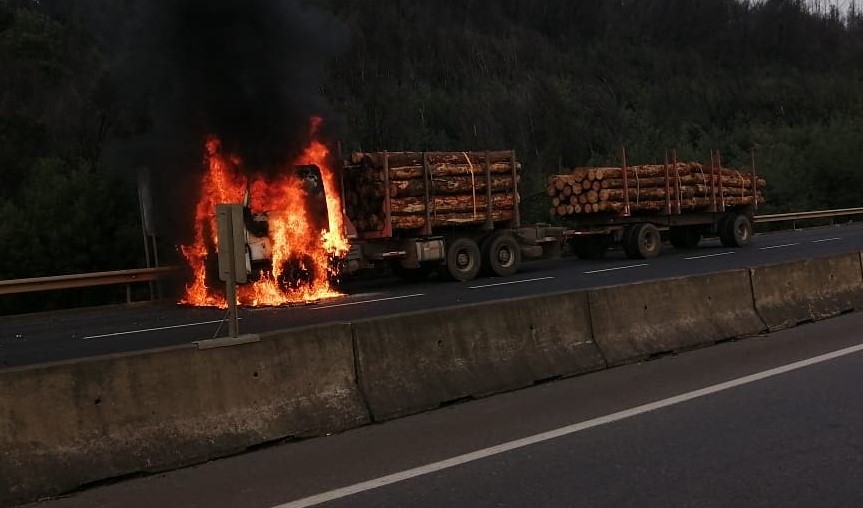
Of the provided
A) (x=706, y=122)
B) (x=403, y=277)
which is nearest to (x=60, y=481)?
(x=403, y=277)

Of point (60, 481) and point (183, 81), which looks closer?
point (60, 481)

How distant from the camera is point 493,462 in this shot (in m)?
5.14

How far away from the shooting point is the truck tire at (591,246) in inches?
866

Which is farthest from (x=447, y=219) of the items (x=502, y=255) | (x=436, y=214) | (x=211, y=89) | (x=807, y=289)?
(x=807, y=289)

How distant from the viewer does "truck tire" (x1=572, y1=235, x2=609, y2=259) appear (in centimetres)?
2200

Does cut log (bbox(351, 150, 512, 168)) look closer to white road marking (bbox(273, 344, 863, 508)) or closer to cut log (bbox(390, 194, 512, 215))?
cut log (bbox(390, 194, 512, 215))

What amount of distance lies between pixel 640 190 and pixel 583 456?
1673 cm

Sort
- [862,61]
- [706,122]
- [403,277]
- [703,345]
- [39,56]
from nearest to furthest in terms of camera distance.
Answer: [703,345] < [403,277] < [39,56] < [706,122] < [862,61]

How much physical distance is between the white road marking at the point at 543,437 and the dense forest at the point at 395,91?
996cm

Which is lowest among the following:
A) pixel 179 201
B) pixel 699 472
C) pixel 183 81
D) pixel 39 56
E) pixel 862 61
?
pixel 699 472

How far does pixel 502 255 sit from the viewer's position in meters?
18.5

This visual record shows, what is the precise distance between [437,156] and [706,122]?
53.8m

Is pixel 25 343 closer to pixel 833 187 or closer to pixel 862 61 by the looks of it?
pixel 833 187

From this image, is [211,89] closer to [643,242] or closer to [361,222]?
[361,222]
